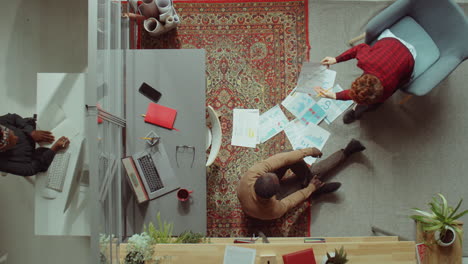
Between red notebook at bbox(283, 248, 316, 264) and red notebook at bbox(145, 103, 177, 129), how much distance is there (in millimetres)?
1187

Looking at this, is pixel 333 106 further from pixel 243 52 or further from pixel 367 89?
pixel 243 52

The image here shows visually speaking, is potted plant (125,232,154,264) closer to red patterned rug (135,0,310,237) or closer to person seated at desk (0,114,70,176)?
person seated at desk (0,114,70,176)

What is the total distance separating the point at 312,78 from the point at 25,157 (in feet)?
7.58

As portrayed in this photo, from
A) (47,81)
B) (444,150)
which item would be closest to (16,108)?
(47,81)

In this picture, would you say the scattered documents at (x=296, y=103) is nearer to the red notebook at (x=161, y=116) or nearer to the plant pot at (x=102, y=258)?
the red notebook at (x=161, y=116)

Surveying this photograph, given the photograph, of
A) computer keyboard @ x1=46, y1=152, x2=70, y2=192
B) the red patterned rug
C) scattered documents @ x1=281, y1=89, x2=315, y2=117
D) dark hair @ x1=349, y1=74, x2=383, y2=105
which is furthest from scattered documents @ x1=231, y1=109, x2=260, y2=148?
computer keyboard @ x1=46, y1=152, x2=70, y2=192

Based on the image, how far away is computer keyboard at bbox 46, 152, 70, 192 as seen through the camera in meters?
2.14

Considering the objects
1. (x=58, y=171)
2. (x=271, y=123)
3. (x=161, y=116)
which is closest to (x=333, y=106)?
(x=271, y=123)

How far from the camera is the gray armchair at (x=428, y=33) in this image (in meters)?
2.29

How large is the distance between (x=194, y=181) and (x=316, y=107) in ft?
4.25

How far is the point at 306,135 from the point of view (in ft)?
9.32

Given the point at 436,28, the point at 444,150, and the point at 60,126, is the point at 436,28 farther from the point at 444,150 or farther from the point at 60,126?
the point at 60,126

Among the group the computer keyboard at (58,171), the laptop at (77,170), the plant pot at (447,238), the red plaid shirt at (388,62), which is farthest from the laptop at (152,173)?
the plant pot at (447,238)

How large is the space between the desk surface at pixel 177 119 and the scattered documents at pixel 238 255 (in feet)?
1.43
